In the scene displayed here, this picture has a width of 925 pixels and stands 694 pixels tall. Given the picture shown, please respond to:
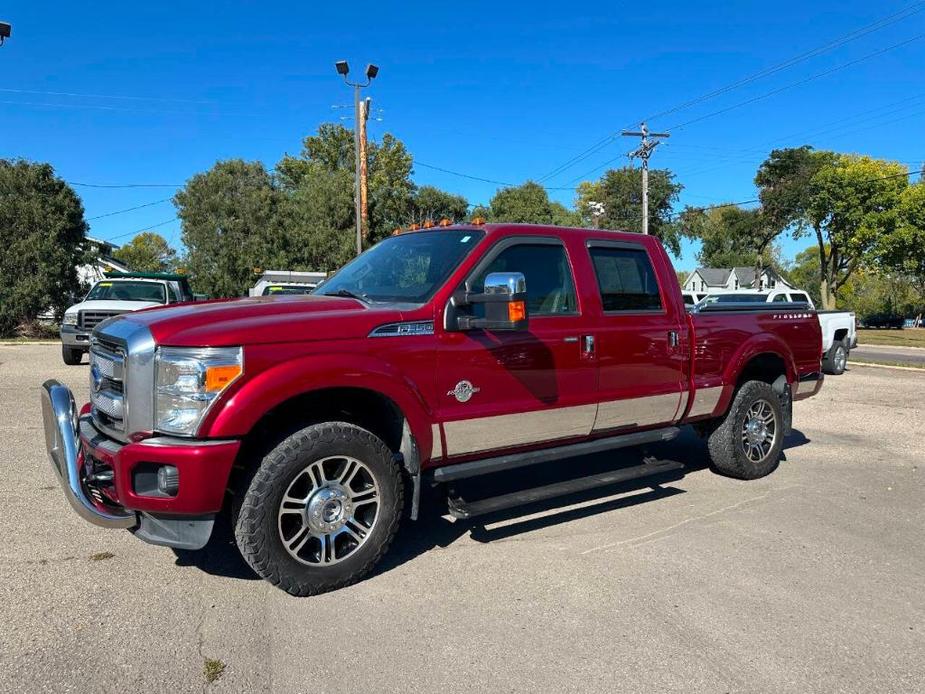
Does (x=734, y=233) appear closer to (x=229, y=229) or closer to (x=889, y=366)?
(x=229, y=229)

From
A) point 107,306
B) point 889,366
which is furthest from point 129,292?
point 889,366

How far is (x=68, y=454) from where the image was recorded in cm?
362

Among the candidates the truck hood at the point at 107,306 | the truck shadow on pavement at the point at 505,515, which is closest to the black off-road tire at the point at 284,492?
the truck shadow on pavement at the point at 505,515

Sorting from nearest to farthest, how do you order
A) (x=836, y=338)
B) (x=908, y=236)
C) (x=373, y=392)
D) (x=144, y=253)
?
(x=373, y=392), (x=836, y=338), (x=908, y=236), (x=144, y=253)

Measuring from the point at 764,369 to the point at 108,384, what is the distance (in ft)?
17.6

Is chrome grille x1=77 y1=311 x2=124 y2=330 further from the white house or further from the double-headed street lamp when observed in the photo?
the white house

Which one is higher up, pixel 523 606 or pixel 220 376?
pixel 220 376

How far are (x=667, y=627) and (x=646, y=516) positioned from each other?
1679 mm

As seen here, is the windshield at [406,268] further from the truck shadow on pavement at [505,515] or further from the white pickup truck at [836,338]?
the white pickup truck at [836,338]

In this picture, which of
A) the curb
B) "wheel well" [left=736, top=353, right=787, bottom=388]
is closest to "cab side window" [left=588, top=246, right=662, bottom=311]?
"wheel well" [left=736, top=353, right=787, bottom=388]

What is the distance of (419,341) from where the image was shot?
3826mm

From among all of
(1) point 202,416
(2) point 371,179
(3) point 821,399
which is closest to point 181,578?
(1) point 202,416

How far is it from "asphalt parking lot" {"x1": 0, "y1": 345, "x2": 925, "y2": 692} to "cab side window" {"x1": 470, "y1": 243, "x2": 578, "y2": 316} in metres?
1.50

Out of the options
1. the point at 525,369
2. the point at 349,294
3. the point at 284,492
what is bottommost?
the point at 284,492
